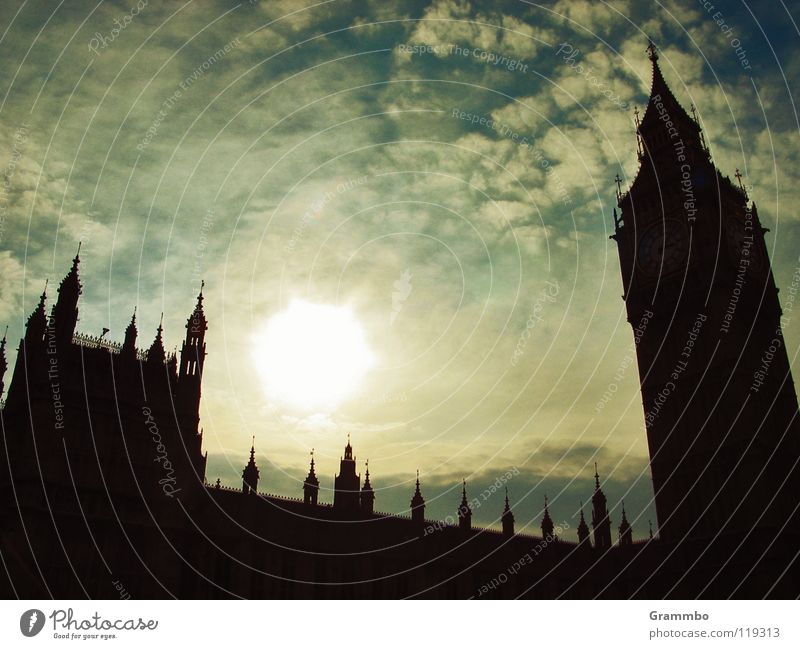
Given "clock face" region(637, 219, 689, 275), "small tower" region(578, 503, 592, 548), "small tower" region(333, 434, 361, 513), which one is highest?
"clock face" region(637, 219, 689, 275)

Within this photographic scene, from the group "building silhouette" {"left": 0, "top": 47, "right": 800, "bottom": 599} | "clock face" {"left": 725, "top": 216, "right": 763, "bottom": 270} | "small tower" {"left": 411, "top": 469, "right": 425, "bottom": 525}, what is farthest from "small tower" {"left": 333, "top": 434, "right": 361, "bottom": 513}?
"clock face" {"left": 725, "top": 216, "right": 763, "bottom": 270}

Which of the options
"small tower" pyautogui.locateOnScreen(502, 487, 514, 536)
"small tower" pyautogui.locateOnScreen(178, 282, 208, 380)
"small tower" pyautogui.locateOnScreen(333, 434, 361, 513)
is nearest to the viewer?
"small tower" pyautogui.locateOnScreen(178, 282, 208, 380)

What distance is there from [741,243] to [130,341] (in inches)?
1580

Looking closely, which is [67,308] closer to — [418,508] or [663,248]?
[418,508]

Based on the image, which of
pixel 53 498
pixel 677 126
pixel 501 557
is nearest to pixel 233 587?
pixel 53 498

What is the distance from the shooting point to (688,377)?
147ft

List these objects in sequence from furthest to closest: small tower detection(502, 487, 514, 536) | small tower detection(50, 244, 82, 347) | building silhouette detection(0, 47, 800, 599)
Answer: small tower detection(502, 487, 514, 536) < small tower detection(50, 244, 82, 347) < building silhouette detection(0, 47, 800, 599)

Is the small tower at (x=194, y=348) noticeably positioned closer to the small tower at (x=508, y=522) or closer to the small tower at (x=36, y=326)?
the small tower at (x=36, y=326)

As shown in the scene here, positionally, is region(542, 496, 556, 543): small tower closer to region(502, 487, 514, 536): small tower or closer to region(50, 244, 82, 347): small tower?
region(502, 487, 514, 536): small tower

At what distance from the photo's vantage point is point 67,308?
38031 mm

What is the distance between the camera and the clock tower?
131 ft

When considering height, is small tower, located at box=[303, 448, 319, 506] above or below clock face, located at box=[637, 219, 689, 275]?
below

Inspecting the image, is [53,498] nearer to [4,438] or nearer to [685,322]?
[4,438]

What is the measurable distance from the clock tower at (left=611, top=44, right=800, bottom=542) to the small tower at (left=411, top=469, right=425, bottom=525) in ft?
55.1
